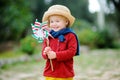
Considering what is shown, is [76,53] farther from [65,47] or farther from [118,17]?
[118,17]

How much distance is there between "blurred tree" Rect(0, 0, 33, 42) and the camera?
1480cm

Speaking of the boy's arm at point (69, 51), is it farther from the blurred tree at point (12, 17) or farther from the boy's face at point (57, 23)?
the blurred tree at point (12, 17)

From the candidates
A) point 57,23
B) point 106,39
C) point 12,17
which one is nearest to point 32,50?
point 12,17

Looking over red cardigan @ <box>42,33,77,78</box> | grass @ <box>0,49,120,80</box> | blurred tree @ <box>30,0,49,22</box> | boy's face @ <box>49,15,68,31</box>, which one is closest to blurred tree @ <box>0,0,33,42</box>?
grass @ <box>0,49,120,80</box>

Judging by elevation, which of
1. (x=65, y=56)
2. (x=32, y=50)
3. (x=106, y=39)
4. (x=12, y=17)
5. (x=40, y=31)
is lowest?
(x=65, y=56)

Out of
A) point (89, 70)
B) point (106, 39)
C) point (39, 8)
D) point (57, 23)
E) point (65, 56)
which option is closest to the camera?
point (65, 56)

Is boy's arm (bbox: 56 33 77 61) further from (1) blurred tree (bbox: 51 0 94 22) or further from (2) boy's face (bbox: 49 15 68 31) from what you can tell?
(1) blurred tree (bbox: 51 0 94 22)

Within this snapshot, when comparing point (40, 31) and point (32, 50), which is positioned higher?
point (32, 50)

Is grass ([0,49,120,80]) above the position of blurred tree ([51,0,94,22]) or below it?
below

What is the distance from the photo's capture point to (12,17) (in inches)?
598

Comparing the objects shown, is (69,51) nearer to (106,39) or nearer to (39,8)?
(106,39)

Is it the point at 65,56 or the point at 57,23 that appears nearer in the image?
the point at 65,56

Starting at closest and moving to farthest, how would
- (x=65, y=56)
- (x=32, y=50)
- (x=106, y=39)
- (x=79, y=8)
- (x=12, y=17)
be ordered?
(x=65, y=56)
(x=32, y=50)
(x=12, y=17)
(x=106, y=39)
(x=79, y=8)

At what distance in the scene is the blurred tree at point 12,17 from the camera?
14805mm
